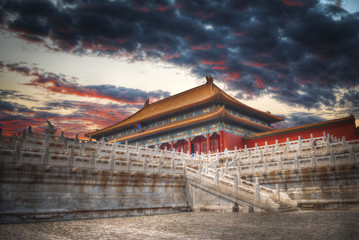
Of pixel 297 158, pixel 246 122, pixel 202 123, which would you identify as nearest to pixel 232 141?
pixel 246 122

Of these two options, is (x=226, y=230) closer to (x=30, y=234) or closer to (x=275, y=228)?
(x=275, y=228)

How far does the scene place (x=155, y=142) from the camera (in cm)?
3741

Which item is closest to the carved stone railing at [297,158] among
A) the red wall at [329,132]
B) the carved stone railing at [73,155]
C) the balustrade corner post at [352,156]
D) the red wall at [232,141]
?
the balustrade corner post at [352,156]

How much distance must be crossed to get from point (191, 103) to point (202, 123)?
108 inches

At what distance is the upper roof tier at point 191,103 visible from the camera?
3281cm

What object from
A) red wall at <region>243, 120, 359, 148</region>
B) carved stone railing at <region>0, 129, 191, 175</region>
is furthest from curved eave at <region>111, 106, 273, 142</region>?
carved stone railing at <region>0, 129, 191, 175</region>

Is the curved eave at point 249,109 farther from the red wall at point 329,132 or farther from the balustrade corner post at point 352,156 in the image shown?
the balustrade corner post at point 352,156

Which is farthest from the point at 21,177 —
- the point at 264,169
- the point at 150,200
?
the point at 264,169

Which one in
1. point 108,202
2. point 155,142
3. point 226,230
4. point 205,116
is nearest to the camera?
point 226,230

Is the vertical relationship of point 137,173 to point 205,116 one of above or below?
below

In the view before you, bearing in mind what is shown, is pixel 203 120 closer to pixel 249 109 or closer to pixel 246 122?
pixel 246 122

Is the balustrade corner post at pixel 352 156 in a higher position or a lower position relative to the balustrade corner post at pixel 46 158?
higher

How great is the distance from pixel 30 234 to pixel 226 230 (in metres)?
5.22

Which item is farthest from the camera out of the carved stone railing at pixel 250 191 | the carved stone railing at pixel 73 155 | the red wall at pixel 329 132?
the red wall at pixel 329 132
